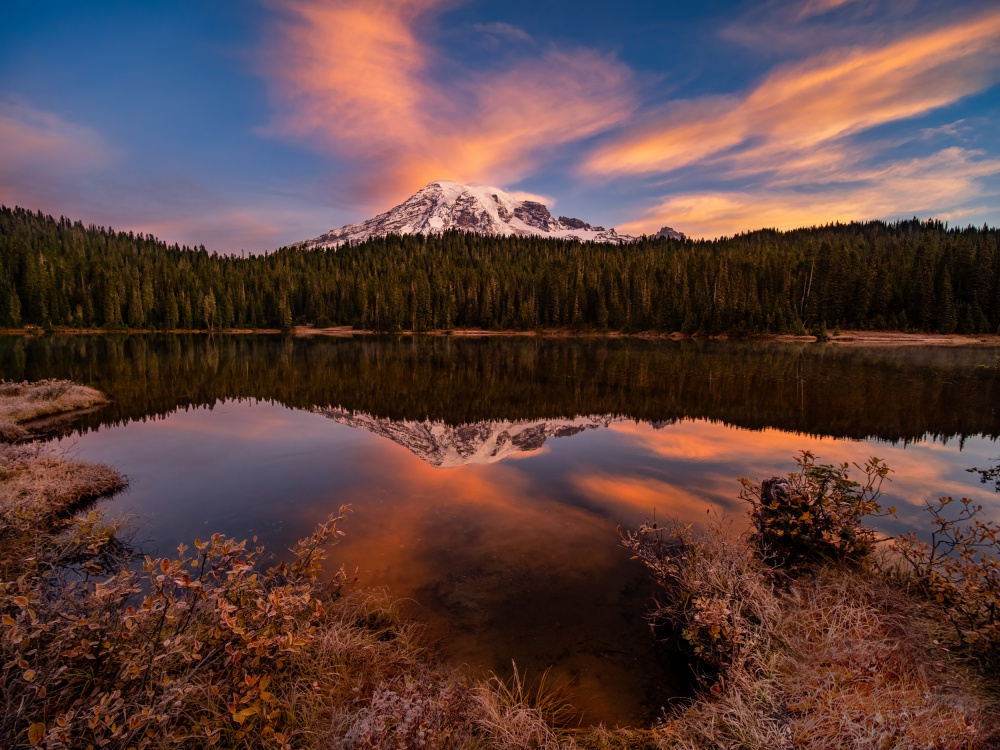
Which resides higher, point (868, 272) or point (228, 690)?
point (868, 272)

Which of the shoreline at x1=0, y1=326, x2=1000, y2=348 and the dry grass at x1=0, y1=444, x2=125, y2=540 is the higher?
the shoreline at x1=0, y1=326, x2=1000, y2=348

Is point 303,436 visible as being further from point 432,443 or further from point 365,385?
point 365,385

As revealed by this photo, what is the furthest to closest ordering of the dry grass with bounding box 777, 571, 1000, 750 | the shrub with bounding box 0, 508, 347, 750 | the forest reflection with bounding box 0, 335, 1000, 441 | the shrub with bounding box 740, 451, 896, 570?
the forest reflection with bounding box 0, 335, 1000, 441, the shrub with bounding box 740, 451, 896, 570, the dry grass with bounding box 777, 571, 1000, 750, the shrub with bounding box 0, 508, 347, 750

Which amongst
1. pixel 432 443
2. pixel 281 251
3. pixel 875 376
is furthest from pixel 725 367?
pixel 281 251

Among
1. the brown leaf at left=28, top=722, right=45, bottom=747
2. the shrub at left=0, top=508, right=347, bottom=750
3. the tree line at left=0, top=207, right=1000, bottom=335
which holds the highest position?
the tree line at left=0, top=207, right=1000, bottom=335

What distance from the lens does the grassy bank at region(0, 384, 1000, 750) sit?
4410 millimetres

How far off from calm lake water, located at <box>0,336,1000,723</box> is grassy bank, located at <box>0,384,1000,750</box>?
42.5 inches

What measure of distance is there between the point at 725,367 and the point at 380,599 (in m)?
47.6

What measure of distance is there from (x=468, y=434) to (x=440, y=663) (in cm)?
1445

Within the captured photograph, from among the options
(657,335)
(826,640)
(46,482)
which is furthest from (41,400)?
(657,335)

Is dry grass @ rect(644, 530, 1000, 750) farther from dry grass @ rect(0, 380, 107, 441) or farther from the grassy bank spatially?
dry grass @ rect(0, 380, 107, 441)

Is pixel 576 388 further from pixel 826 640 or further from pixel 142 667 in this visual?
pixel 142 667

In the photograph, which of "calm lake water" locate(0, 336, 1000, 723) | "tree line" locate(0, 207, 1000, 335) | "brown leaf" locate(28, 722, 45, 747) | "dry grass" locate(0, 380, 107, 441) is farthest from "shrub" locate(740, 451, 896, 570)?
"tree line" locate(0, 207, 1000, 335)

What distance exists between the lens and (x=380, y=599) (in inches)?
331
